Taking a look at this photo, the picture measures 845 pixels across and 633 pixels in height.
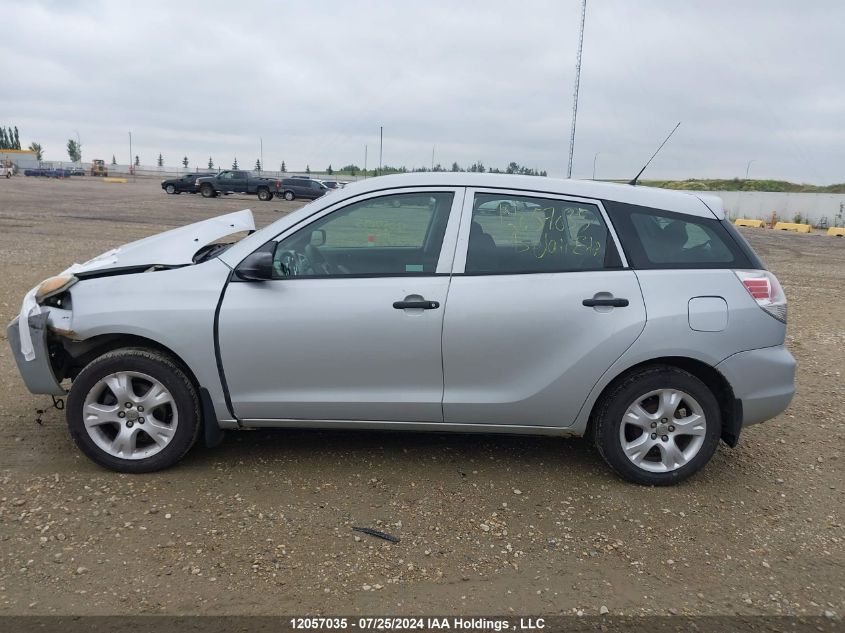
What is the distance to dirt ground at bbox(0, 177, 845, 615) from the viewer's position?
2.83m

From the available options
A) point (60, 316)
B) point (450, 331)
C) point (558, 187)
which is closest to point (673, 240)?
point (558, 187)

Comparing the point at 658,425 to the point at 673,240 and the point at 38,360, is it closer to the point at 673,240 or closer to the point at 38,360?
the point at 673,240

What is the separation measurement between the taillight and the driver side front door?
1.67m

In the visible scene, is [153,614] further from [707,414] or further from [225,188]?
[225,188]

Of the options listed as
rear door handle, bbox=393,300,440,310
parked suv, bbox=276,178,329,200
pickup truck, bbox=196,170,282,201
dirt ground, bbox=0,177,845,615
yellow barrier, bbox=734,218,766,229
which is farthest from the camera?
parked suv, bbox=276,178,329,200

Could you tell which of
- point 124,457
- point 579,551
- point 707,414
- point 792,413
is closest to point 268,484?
point 124,457

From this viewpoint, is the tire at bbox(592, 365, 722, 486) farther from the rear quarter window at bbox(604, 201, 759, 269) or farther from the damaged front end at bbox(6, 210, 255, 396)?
the damaged front end at bbox(6, 210, 255, 396)

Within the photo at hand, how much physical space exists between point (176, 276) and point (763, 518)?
3512mm

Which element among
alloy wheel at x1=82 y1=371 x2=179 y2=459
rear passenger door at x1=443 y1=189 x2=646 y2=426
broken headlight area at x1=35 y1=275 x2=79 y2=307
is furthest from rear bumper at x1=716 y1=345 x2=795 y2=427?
broken headlight area at x1=35 y1=275 x2=79 y2=307

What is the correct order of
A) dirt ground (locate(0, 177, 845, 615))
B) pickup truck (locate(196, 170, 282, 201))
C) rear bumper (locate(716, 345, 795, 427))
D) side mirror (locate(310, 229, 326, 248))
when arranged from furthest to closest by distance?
pickup truck (locate(196, 170, 282, 201)) < side mirror (locate(310, 229, 326, 248)) < rear bumper (locate(716, 345, 795, 427)) < dirt ground (locate(0, 177, 845, 615))

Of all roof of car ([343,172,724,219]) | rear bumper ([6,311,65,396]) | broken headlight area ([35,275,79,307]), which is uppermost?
roof of car ([343,172,724,219])

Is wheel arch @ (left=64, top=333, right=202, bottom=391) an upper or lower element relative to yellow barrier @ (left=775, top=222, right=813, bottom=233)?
lower

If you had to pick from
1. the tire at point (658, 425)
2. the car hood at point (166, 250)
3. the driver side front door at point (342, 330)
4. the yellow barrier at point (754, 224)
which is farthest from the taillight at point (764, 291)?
the yellow barrier at point (754, 224)

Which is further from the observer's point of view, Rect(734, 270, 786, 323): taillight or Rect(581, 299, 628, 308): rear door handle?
Rect(734, 270, 786, 323): taillight
